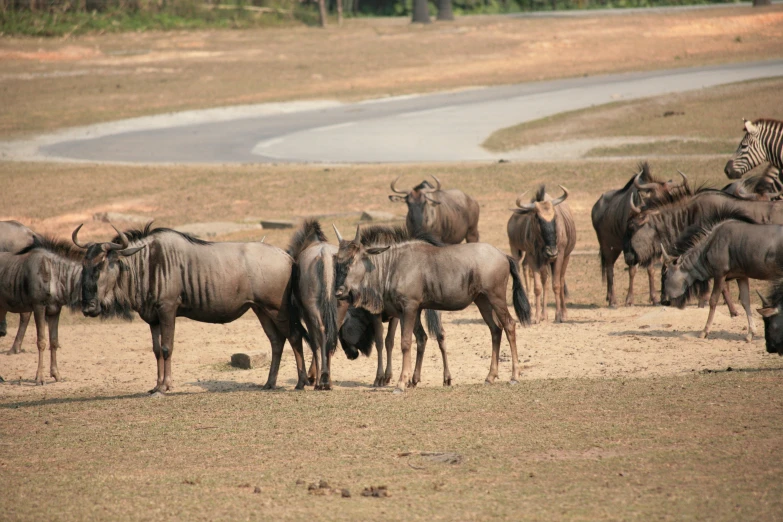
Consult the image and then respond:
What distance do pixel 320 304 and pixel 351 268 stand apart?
0.77 meters

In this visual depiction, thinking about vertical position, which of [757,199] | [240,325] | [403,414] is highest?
[757,199]

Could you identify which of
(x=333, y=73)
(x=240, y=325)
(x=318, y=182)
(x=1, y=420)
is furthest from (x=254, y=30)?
(x=1, y=420)

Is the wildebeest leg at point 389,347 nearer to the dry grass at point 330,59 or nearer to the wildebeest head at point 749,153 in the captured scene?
the wildebeest head at point 749,153

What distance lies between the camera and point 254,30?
225ft

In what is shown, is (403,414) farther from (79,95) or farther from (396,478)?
(79,95)

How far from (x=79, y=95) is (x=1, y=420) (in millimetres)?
39309

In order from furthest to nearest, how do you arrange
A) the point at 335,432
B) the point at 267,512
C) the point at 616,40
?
1. the point at 616,40
2. the point at 335,432
3. the point at 267,512

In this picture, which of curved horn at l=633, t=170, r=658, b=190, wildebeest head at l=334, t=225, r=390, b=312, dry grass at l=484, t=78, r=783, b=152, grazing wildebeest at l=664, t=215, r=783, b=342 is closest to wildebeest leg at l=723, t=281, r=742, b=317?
grazing wildebeest at l=664, t=215, r=783, b=342

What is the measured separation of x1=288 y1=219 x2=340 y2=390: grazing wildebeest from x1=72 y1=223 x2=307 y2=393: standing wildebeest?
0.74 feet

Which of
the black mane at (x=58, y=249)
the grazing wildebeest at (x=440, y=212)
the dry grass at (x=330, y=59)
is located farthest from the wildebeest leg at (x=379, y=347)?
the dry grass at (x=330, y=59)

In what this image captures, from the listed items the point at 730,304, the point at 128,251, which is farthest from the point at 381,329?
the point at 730,304

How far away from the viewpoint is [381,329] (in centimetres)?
1353

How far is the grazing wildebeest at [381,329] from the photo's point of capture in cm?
1290

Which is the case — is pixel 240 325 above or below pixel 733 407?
below
